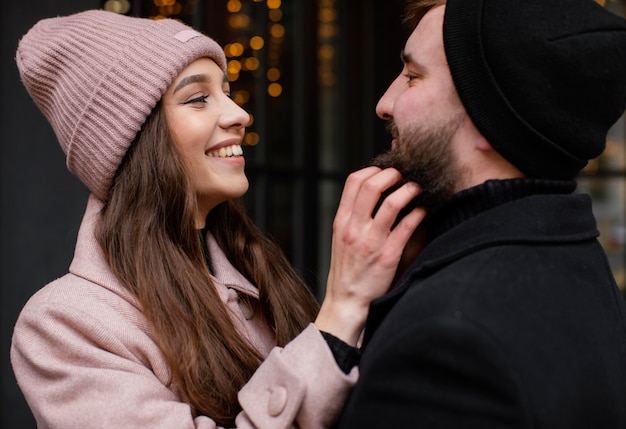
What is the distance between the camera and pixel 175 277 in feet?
6.15

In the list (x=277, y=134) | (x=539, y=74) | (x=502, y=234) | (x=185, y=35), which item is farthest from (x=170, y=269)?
(x=277, y=134)

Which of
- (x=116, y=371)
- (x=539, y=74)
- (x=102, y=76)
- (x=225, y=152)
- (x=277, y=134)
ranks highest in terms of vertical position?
(x=539, y=74)

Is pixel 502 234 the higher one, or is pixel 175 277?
pixel 502 234

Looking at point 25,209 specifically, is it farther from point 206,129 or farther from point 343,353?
point 343,353

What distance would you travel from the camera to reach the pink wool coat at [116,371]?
1.50 metres

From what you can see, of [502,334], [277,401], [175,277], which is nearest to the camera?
[502,334]

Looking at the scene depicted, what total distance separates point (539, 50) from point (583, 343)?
575 mm

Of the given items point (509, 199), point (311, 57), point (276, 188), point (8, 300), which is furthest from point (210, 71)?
point (311, 57)

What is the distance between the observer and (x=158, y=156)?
6.37 ft

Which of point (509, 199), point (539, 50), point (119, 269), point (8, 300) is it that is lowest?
point (8, 300)

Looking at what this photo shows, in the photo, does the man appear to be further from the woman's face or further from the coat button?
the woman's face

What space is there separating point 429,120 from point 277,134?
299 cm

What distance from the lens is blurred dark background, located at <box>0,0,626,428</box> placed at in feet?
9.17

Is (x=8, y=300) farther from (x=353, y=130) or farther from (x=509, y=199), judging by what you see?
(x=353, y=130)
